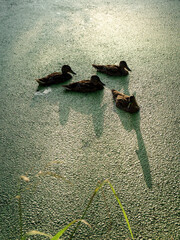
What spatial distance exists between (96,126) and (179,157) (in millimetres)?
487

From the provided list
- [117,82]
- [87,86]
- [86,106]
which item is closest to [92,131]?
[86,106]

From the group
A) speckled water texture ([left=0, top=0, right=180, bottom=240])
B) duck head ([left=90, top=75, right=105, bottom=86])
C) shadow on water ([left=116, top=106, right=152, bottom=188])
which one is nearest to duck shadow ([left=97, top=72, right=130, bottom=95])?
speckled water texture ([left=0, top=0, right=180, bottom=240])

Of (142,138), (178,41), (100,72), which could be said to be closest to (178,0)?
(178,41)

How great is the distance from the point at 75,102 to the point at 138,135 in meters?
0.51

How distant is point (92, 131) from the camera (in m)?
1.22

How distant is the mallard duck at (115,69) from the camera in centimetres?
156

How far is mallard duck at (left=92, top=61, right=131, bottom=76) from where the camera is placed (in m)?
1.56

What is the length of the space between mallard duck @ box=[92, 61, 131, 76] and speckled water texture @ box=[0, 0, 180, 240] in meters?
0.05

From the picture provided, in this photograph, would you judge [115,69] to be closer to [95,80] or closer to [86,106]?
[95,80]

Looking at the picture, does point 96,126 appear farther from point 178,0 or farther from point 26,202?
point 178,0

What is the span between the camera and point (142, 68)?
1666 mm

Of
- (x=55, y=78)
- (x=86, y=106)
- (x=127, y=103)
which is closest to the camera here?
(x=127, y=103)

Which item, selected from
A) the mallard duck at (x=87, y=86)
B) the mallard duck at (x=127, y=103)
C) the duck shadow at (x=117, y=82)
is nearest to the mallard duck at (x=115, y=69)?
the duck shadow at (x=117, y=82)

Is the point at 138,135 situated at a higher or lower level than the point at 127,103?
lower
